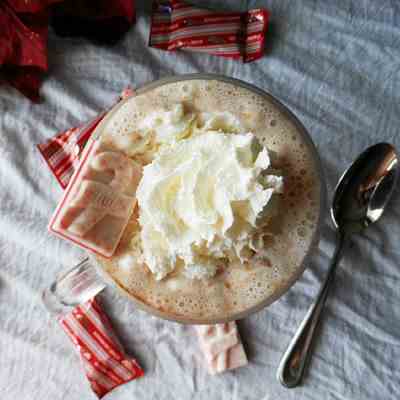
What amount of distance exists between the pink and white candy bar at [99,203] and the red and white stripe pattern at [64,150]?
229 millimetres

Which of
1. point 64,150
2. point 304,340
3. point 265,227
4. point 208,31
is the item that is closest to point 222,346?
point 304,340

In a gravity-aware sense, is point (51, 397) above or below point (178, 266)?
below

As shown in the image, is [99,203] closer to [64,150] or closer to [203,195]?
[203,195]

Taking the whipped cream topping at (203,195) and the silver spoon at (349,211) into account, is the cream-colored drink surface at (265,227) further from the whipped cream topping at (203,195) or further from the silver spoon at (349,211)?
the silver spoon at (349,211)

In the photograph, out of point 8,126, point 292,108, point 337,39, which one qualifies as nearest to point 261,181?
point 292,108

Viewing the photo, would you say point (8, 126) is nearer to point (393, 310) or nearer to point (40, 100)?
point (40, 100)

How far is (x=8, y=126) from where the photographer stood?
98 cm

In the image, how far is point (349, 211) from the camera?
92 centimetres

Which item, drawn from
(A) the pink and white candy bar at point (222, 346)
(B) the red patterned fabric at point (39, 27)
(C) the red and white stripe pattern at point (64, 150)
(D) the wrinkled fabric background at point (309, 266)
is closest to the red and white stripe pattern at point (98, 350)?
(D) the wrinkled fabric background at point (309, 266)

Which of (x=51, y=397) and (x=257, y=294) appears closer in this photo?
(x=257, y=294)

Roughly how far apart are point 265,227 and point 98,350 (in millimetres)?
418

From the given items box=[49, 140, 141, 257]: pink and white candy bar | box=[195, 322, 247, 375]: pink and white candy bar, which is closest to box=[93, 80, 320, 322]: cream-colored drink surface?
box=[49, 140, 141, 257]: pink and white candy bar

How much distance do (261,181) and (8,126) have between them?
54 centimetres

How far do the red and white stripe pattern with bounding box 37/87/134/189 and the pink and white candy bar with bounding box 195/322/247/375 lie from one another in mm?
354
